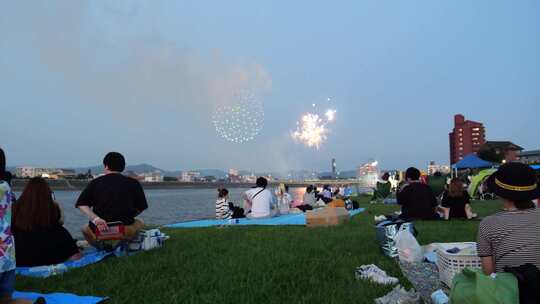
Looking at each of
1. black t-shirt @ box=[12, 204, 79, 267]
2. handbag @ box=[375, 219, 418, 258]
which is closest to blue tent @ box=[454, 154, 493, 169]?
handbag @ box=[375, 219, 418, 258]

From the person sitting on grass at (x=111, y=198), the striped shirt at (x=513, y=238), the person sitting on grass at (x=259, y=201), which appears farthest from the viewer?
the person sitting on grass at (x=259, y=201)

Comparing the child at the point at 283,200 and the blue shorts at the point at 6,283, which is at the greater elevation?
the blue shorts at the point at 6,283

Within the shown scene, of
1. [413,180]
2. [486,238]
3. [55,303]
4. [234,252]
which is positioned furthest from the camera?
[413,180]

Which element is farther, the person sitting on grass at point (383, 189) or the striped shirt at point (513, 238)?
the person sitting on grass at point (383, 189)

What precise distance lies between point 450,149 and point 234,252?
159m

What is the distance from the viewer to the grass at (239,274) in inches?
152

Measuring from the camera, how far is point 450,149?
490ft

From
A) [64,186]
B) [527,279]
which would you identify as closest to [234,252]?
[527,279]

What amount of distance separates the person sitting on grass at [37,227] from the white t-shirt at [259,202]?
313 inches

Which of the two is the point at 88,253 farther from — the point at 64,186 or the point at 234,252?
the point at 64,186

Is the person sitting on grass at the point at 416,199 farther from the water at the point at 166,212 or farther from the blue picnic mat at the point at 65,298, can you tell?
the water at the point at 166,212

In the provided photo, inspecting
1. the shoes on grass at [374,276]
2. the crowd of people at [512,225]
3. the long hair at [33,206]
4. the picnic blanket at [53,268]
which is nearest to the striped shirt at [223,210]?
the picnic blanket at [53,268]

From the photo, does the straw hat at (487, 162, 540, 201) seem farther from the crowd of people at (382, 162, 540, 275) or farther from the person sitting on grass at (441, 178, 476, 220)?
the person sitting on grass at (441, 178, 476, 220)

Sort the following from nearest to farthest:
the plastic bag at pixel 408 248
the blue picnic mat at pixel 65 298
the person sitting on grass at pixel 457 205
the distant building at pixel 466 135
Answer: the blue picnic mat at pixel 65 298, the plastic bag at pixel 408 248, the person sitting on grass at pixel 457 205, the distant building at pixel 466 135
